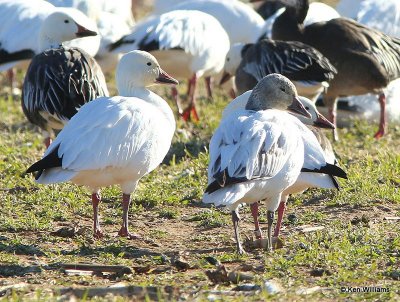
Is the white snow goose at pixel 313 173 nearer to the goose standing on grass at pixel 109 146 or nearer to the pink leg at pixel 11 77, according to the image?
the goose standing on grass at pixel 109 146

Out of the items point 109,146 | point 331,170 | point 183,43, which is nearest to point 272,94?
point 331,170

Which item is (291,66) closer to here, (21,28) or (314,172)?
(21,28)

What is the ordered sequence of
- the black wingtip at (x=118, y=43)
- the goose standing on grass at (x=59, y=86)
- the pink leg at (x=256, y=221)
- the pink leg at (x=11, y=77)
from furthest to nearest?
the pink leg at (x=11, y=77) → the black wingtip at (x=118, y=43) → the goose standing on grass at (x=59, y=86) → the pink leg at (x=256, y=221)

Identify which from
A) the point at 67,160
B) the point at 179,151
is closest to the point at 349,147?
the point at 179,151

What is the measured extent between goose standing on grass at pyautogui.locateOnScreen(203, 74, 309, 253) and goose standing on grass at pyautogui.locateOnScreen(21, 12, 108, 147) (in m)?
1.85

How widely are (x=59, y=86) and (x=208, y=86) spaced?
4.58 m

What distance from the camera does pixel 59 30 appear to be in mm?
9125

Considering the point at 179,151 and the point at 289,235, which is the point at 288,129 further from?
the point at 179,151

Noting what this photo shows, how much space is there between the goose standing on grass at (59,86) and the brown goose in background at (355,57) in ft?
9.45

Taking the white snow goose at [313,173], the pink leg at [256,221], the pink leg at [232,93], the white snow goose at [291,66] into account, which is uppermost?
the white snow goose at [313,173]

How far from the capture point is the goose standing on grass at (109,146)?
19.4ft

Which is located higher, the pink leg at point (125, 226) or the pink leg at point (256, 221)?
the pink leg at point (256, 221)

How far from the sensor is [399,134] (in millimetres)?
10227

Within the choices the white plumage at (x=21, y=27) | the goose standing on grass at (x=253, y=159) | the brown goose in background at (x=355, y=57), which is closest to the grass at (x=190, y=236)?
the goose standing on grass at (x=253, y=159)
